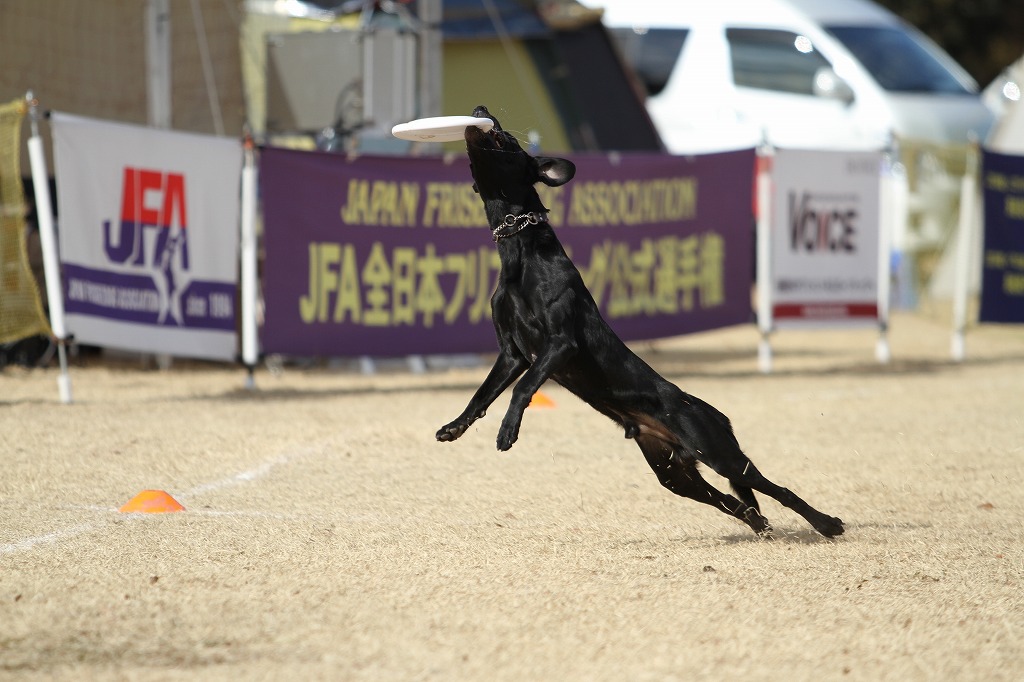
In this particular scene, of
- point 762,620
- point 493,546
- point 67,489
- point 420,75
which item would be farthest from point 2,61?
point 762,620

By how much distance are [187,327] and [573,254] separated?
10.5 feet

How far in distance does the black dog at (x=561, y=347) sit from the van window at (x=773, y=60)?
11921mm

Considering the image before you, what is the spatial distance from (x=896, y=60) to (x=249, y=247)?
34.0 feet

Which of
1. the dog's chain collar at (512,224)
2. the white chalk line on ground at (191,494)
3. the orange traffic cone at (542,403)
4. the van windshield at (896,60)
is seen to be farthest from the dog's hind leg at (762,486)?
the van windshield at (896,60)

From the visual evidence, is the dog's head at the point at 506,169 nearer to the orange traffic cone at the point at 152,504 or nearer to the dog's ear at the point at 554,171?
the dog's ear at the point at 554,171

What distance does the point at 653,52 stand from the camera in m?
16.3

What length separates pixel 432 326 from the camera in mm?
9570

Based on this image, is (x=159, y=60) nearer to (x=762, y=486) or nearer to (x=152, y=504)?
(x=152, y=504)

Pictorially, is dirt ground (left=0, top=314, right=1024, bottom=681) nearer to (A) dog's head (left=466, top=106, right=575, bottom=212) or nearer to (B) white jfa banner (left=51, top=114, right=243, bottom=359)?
(B) white jfa banner (left=51, top=114, right=243, bottom=359)

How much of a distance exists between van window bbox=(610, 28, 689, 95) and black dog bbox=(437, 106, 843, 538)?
39.3 feet

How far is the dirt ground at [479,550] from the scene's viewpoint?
3.28 metres

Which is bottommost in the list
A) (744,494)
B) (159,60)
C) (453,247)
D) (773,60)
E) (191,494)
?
(191,494)

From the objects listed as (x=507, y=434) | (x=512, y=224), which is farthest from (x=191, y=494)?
(x=512, y=224)

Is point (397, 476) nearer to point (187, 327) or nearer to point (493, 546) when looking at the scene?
point (493, 546)
